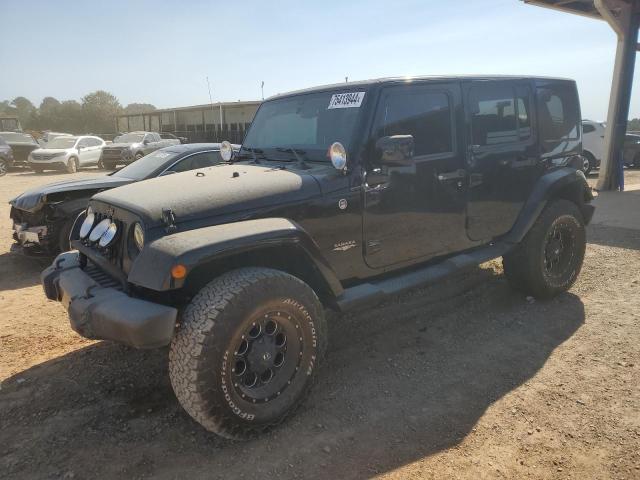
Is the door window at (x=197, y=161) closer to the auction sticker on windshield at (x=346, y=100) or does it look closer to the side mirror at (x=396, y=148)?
the auction sticker on windshield at (x=346, y=100)

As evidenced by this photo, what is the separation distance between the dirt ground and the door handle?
133 centimetres

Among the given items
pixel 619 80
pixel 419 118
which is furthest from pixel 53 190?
pixel 619 80

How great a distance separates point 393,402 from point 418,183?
1.58 meters

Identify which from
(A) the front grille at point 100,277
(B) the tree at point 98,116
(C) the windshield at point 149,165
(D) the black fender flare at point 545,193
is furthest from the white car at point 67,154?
(B) the tree at point 98,116

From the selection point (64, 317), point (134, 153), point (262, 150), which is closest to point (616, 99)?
point (262, 150)

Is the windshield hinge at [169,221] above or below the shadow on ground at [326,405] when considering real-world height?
above

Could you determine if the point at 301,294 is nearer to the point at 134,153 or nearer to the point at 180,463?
the point at 180,463

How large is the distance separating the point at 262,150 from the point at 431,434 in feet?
8.11

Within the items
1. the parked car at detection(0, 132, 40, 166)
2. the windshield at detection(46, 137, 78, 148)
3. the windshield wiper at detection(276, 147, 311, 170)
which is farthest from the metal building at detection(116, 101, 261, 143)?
the windshield wiper at detection(276, 147, 311, 170)

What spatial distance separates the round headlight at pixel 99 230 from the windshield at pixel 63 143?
19.5 metres

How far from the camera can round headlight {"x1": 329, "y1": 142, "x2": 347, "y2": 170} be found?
3.06m

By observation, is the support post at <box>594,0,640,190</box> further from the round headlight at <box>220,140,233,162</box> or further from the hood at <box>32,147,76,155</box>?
the hood at <box>32,147,76,155</box>

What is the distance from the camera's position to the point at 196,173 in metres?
3.65

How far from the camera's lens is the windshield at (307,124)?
3.36 m
